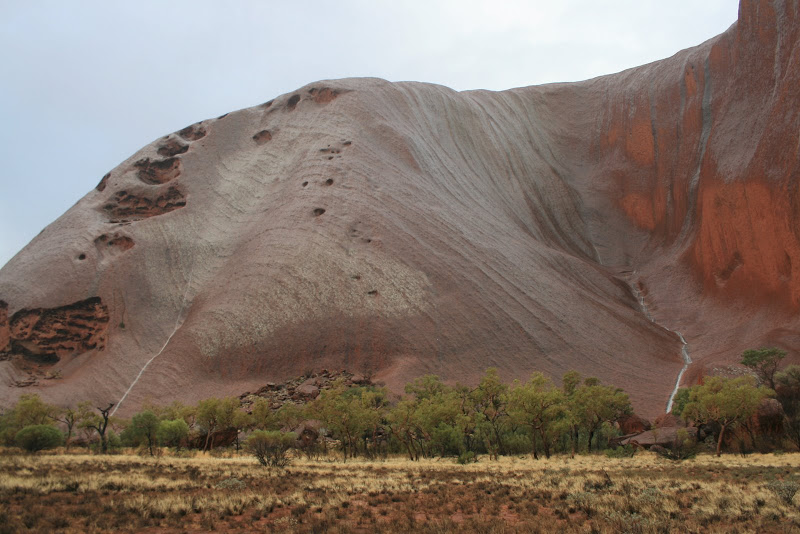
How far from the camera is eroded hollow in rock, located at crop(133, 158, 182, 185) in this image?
57969mm

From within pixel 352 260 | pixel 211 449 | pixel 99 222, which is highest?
pixel 99 222

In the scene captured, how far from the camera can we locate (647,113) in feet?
198

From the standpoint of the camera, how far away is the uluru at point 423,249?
128 feet

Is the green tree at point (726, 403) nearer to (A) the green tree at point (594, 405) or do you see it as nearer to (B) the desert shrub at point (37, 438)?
(A) the green tree at point (594, 405)

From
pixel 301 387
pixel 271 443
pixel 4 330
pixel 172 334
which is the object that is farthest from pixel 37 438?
pixel 4 330

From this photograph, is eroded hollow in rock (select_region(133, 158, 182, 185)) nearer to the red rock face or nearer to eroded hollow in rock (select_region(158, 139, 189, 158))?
eroded hollow in rock (select_region(158, 139, 189, 158))

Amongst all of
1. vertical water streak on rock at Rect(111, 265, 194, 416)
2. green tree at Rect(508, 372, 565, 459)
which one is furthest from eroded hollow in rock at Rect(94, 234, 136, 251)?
green tree at Rect(508, 372, 565, 459)

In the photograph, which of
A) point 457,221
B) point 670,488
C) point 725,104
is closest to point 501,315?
point 457,221

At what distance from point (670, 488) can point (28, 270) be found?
Result: 47.9 m

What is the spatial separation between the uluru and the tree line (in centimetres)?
395

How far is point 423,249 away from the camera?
44.5 m

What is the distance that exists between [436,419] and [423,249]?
1944 cm

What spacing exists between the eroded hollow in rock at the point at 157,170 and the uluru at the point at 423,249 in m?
0.29

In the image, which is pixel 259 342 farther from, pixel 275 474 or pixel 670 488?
pixel 670 488
